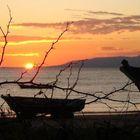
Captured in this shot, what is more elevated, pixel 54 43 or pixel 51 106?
pixel 54 43

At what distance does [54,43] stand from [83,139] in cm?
234

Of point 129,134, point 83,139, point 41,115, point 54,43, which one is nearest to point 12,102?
point 41,115

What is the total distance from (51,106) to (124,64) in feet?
17.8

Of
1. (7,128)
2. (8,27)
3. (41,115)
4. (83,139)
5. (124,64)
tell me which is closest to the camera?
(8,27)

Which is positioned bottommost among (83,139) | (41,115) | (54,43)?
(83,139)

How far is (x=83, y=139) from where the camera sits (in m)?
7.23

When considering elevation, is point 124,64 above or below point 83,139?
above

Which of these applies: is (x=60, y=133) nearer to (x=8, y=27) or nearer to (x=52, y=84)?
(x=52, y=84)

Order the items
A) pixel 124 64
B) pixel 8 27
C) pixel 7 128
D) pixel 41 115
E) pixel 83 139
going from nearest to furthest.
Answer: pixel 8 27, pixel 41 115, pixel 7 128, pixel 83 139, pixel 124 64

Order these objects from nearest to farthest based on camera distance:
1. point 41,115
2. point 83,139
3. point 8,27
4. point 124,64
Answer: point 8,27 → point 41,115 → point 83,139 → point 124,64

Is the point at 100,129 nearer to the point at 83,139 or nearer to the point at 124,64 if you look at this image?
the point at 83,139

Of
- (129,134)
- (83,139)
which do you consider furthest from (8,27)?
(83,139)

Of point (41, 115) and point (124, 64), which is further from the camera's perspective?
point (124, 64)

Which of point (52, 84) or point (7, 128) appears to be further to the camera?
point (7, 128)
